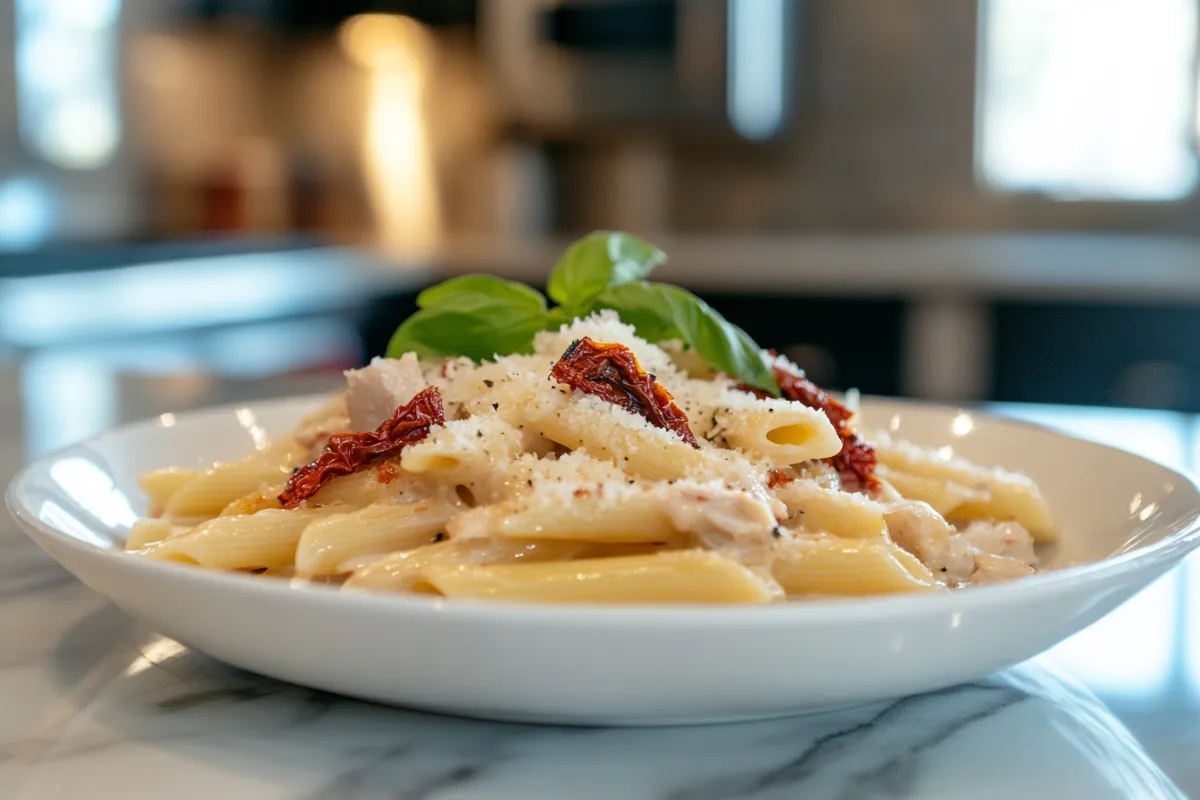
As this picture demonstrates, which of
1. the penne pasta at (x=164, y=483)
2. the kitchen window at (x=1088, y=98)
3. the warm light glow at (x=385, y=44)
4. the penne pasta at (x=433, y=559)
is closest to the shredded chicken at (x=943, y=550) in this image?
the penne pasta at (x=433, y=559)

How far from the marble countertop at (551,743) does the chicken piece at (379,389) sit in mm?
252

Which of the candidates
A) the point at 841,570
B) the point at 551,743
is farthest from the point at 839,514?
the point at 551,743

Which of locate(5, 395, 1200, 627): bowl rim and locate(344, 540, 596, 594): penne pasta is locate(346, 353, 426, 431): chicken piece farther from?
locate(5, 395, 1200, 627): bowl rim

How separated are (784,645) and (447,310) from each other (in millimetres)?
647

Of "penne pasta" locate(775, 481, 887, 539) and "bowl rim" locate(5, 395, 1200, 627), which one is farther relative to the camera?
"penne pasta" locate(775, 481, 887, 539)

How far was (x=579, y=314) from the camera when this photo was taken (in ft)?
3.93

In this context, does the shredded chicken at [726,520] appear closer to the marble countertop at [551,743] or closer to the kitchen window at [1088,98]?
the marble countertop at [551,743]

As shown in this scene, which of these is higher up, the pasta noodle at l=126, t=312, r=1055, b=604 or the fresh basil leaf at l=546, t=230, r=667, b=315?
the fresh basil leaf at l=546, t=230, r=667, b=315

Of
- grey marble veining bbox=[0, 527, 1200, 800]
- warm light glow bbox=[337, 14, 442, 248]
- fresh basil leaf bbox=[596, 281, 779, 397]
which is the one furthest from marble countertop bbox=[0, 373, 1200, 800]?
warm light glow bbox=[337, 14, 442, 248]

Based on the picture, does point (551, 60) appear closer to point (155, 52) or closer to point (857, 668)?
point (155, 52)

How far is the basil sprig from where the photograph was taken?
1141 millimetres

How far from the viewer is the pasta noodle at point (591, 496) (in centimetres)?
84

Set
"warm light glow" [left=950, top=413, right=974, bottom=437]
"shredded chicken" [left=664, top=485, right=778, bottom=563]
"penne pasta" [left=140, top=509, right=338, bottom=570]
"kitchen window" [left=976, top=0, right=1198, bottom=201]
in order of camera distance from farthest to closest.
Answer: "kitchen window" [left=976, top=0, right=1198, bottom=201], "warm light glow" [left=950, top=413, right=974, bottom=437], "penne pasta" [left=140, top=509, right=338, bottom=570], "shredded chicken" [left=664, top=485, right=778, bottom=563]

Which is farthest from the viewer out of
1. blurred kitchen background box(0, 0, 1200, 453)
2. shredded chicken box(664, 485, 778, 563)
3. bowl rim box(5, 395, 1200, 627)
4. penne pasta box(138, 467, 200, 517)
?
blurred kitchen background box(0, 0, 1200, 453)
